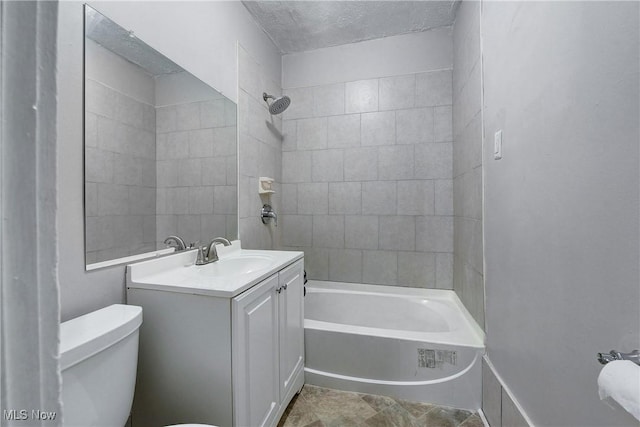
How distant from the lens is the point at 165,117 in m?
1.35

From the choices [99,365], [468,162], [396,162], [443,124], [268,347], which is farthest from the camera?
[396,162]

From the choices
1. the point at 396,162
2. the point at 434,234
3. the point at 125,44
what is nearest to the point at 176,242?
the point at 125,44

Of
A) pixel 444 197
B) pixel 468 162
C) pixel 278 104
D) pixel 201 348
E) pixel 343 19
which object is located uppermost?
pixel 343 19

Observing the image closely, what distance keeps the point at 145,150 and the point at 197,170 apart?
32 centimetres

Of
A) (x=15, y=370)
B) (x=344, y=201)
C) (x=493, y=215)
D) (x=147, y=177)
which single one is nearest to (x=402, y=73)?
(x=344, y=201)

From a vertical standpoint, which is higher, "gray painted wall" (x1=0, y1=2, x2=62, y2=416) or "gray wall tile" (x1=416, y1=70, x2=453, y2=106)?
"gray wall tile" (x1=416, y1=70, x2=453, y2=106)

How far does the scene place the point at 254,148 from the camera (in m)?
2.09

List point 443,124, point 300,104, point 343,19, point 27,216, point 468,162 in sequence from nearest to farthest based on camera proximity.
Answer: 1. point 27,216
2. point 468,162
3. point 343,19
4. point 443,124
5. point 300,104

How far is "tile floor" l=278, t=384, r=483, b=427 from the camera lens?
145cm

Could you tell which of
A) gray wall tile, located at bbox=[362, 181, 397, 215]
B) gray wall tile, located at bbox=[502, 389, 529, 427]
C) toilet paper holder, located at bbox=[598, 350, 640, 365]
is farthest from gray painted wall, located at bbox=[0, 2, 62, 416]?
gray wall tile, located at bbox=[362, 181, 397, 215]

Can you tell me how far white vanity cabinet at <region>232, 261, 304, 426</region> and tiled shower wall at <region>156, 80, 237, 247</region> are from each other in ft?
1.85

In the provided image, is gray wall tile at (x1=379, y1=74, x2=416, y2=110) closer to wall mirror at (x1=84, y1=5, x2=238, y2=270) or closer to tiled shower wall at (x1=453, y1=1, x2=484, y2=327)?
tiled shower wall at (x1=453, y1=1, x2=484, y2=327)

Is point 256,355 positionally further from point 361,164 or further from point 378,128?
point 378,128

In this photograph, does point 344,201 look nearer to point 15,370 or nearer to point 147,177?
point 147,177
